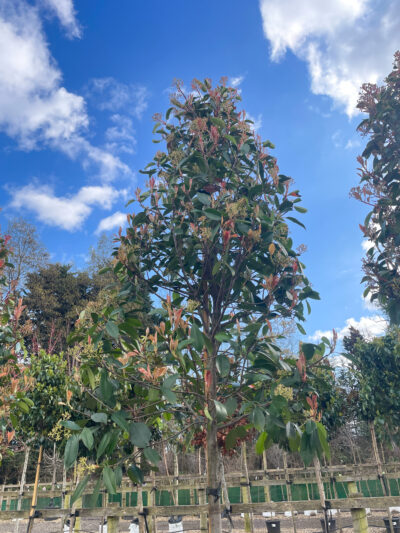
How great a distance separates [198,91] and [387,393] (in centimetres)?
582

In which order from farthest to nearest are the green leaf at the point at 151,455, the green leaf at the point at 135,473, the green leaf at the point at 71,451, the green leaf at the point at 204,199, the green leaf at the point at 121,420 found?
the green leaf at the point at 204,199
the green leaf at the point at 135,473
the green leaf at the point at 151,455
the green leaf at the point at 121,420
the green leaf at the point at 71,451

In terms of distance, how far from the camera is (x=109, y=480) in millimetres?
2064

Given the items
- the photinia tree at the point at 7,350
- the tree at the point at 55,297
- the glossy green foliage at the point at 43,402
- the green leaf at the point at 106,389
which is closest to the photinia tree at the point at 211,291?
the green leaf at the point at 106,389

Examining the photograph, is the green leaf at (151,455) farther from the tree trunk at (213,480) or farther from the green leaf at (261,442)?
the green leaf at (261,442)

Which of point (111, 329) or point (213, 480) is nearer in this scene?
point (111, 329)

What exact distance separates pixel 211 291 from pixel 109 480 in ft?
5.32

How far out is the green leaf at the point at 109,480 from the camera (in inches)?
80.4

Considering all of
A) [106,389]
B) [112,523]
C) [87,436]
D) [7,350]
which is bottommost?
[112,523]

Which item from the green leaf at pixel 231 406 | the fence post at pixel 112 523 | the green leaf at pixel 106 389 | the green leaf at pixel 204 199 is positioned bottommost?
the fence post at pixel 112 523

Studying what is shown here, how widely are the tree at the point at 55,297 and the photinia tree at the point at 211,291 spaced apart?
14676 mm

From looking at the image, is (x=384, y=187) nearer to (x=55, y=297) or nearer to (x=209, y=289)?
(x=209, y=289)

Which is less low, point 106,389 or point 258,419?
point 106,389

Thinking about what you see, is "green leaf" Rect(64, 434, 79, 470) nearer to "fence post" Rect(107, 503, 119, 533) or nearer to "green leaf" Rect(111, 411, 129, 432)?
"green leaf" Rect(111, 411, 129, 432)

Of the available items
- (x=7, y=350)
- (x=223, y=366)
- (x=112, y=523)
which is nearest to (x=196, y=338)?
(x=223, y=366)
